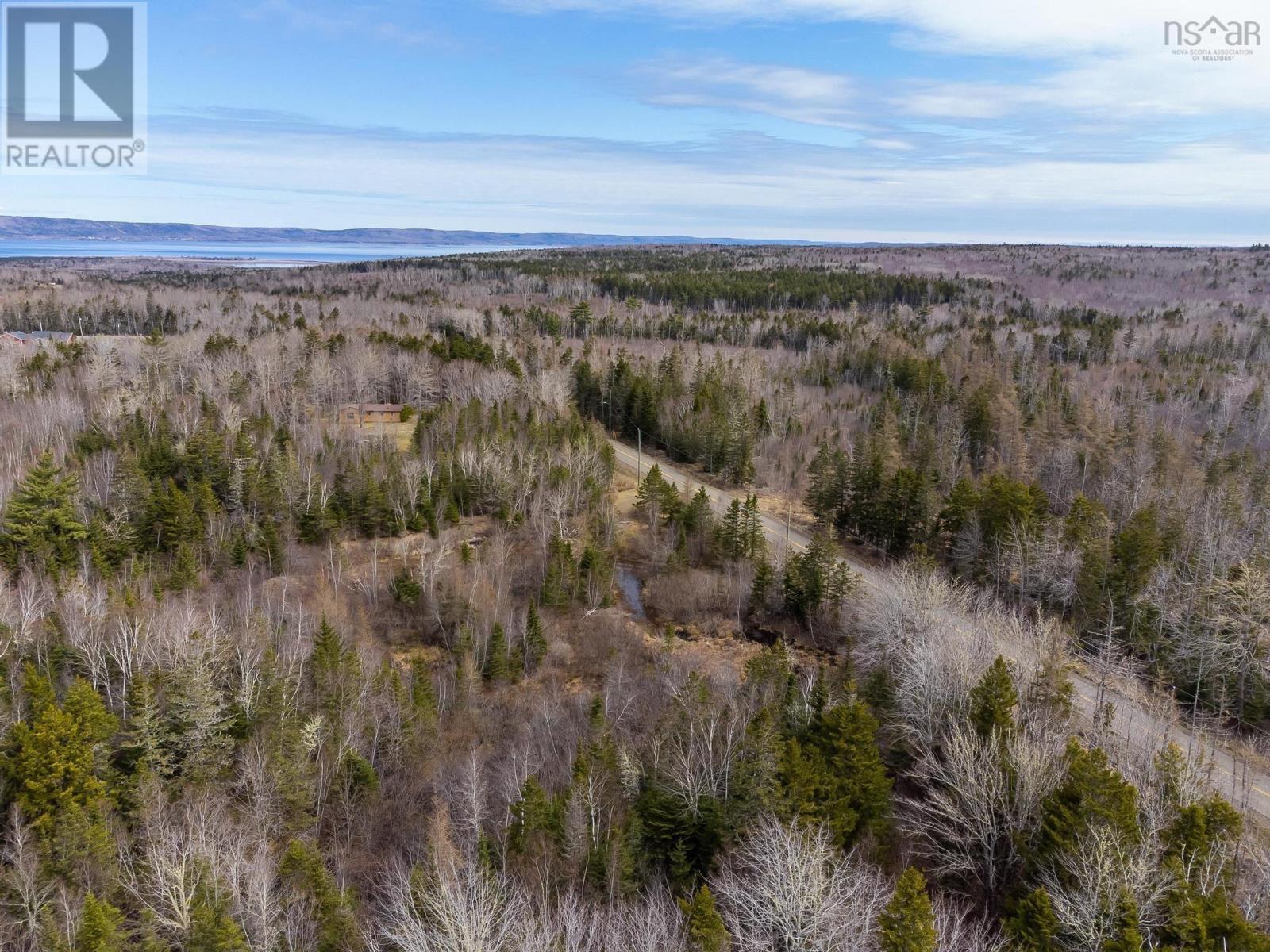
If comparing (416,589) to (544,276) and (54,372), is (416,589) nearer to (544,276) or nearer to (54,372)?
(54,372)

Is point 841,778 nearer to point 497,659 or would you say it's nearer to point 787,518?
point 497,659

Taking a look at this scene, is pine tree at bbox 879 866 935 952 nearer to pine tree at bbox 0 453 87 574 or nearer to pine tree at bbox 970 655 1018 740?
pine tree at bbox 970 655 1018 740

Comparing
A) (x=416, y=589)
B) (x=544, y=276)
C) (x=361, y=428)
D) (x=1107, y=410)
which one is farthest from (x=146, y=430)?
(x=544, y=276)

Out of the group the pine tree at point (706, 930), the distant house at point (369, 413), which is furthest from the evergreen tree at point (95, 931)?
the distant house at point (369, 413)

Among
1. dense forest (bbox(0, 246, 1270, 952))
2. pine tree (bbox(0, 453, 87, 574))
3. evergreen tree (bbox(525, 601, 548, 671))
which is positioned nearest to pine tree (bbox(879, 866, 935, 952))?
dense forest (bbox(0, 246, 1270, 952))

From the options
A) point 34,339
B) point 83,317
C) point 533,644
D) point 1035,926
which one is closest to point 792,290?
point 83,317

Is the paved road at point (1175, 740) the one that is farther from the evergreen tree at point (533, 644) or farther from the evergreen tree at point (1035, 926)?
the evergreen tree at point (533, 644)

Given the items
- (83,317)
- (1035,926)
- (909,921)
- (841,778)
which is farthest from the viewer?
A: (83,317)
